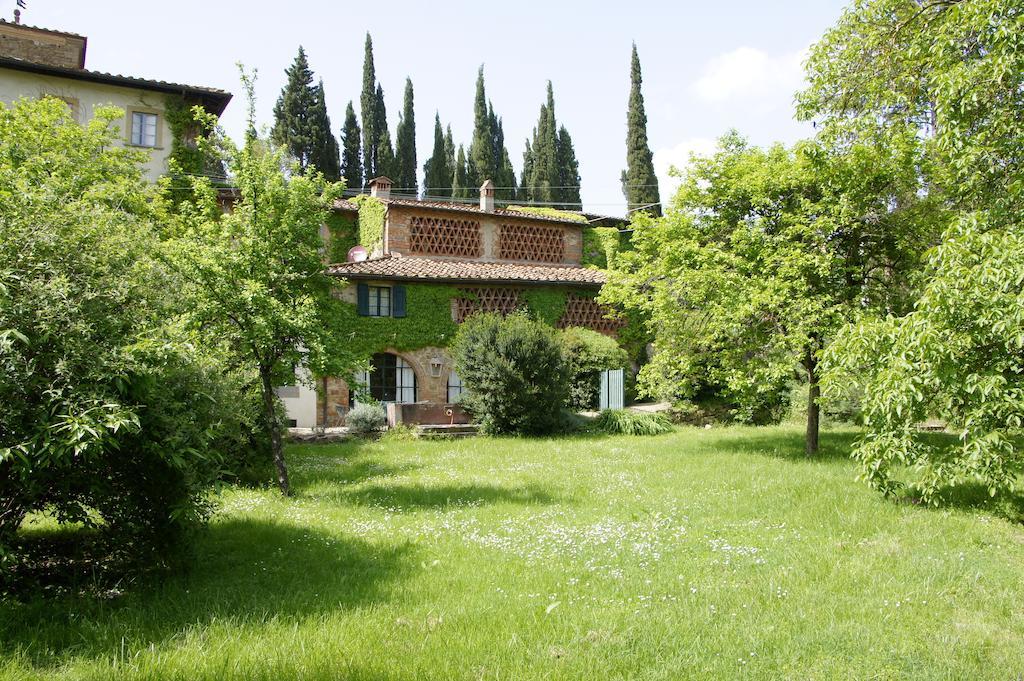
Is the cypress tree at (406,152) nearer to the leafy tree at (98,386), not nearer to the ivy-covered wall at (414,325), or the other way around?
the ivy-covered wall at (414,325)

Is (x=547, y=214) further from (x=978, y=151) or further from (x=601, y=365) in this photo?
Answer: (x=978, y=151)

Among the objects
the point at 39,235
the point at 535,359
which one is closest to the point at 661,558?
the point at 39,235

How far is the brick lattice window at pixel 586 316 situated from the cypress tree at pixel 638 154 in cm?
1627

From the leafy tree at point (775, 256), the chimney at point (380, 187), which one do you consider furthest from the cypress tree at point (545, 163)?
the leafy tree at point (775, 256)

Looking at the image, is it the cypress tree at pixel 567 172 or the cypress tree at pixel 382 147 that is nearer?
the cypress tree at pixel 382 147

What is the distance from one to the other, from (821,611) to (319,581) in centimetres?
412

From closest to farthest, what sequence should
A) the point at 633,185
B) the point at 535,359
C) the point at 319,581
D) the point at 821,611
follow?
the point at 821,611 < the point at 319,581 < the point at 535,359 < the point at 633,185

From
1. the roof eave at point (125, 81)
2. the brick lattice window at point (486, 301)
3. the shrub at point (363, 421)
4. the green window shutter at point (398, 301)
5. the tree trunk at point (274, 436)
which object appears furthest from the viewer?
the brick lattice window at point (486, 301)

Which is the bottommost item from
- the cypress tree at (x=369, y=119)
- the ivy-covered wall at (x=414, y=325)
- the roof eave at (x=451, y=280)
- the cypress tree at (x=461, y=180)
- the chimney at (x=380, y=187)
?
the ivy-covered wall at (x=414, y=325)

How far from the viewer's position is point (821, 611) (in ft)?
16.6

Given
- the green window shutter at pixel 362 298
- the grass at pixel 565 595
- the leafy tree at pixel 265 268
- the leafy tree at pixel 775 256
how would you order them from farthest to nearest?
1. the green window shutter at pixel 362 298
2. the leafy tree at pixel 775 256
3. the leafy tree at pixel 265 268
4. the grass at pixel 565 595

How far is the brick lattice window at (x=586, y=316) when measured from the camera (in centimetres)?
2634

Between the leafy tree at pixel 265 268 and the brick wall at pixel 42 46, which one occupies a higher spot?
the brick wall at pixel 42 46

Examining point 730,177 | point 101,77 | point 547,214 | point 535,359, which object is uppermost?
point 101,77
